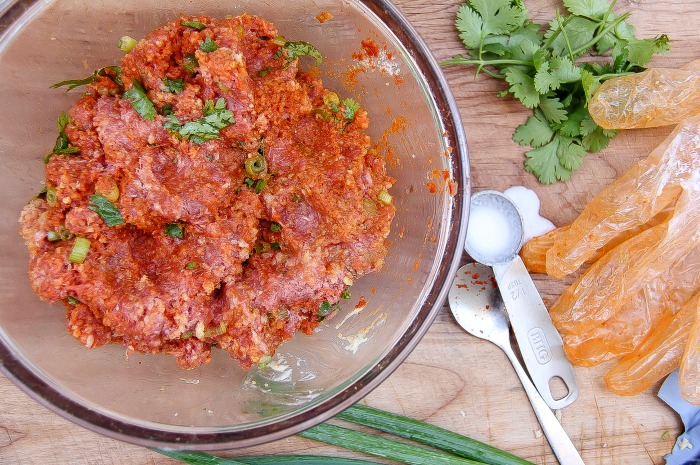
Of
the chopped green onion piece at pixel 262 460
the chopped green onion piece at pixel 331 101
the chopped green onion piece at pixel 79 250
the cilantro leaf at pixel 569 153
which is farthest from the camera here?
the cilantro leaf at pixel 569 153

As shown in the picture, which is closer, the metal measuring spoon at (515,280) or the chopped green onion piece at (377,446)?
the chopped green onion piece at (377,446)

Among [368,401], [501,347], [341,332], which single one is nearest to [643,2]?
[501,347]

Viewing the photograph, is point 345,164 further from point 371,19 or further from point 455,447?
point 455,447

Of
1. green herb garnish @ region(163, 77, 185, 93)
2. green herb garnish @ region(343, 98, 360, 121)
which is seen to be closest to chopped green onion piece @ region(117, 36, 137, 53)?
green herb garnish @ region(163, 77, 185, 93)

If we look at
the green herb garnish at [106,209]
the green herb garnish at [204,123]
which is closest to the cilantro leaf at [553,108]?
the green herb garnish at [204,123]

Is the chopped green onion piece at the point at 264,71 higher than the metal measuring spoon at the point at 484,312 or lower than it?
higher

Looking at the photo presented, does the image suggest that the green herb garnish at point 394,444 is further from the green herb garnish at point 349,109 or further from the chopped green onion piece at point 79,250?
the green herb garnish at point 349,109

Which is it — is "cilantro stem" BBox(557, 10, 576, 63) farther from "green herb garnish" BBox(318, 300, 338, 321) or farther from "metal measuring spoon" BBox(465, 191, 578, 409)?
"green herb garnish" BBox(318, 300, 338, 321)
